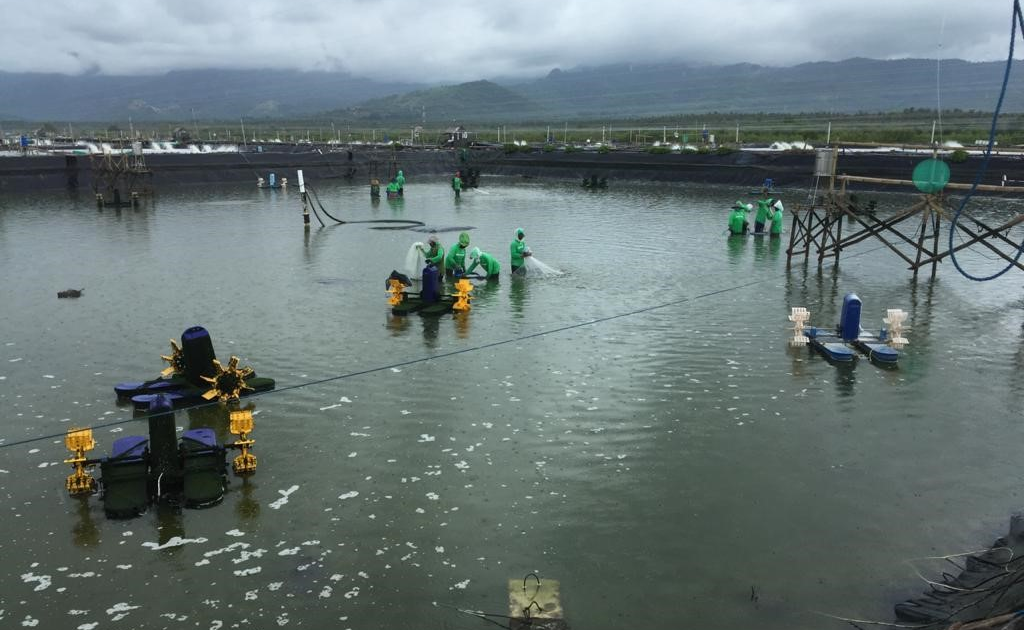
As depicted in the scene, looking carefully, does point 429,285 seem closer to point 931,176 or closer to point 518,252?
point 518,252

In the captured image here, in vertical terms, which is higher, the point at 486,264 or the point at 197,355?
the point at 486,264

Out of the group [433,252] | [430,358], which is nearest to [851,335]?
[430,358]

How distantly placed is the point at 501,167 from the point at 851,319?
65290 millimetres

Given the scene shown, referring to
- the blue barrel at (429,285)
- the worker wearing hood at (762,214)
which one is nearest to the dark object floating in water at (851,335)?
the blue barrel at (429,285)

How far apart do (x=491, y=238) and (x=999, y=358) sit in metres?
22.5

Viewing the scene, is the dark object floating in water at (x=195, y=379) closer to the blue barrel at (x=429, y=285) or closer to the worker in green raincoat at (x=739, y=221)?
the blue barrel at (x=429, y=285)

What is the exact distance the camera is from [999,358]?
16062mm

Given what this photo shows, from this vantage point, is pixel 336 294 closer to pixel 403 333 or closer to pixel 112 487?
pixel 403 333

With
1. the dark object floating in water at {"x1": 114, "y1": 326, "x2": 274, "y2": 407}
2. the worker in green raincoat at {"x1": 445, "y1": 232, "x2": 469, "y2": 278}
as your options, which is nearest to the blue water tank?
the worker in green raincoat at {"x1": 445, "y1": 232, "x2": 469, "y2": 278}

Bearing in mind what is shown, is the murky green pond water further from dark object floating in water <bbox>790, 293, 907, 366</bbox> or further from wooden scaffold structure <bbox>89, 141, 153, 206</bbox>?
wooden scaffold structure <bbox>89, 141, 153, 206</bbox>

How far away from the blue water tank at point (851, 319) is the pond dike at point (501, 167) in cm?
3959

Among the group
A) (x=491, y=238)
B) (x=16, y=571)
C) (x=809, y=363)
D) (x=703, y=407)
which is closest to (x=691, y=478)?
(x=703, y=407)

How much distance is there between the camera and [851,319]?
16969mm

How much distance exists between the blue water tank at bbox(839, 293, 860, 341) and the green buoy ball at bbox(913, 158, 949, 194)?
7.54 metres
